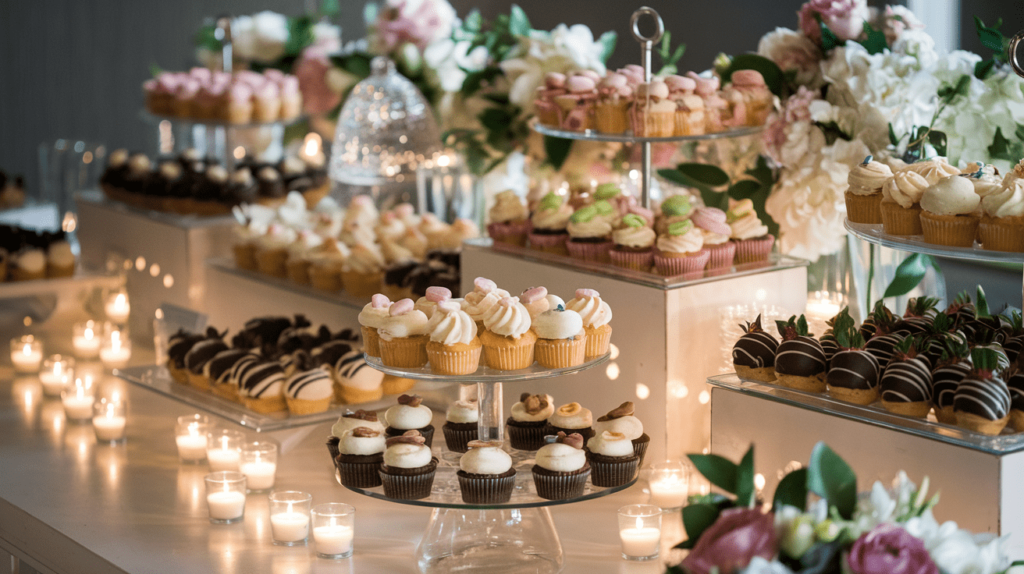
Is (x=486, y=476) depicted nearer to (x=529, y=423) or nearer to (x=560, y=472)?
(x=560, y=472)

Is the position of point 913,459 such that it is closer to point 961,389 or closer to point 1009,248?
point 961,389

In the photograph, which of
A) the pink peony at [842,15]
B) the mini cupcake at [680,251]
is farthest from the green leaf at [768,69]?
the mini cupcake at [680,251]

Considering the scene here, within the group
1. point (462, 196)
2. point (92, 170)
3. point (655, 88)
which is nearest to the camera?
point (655, 88)

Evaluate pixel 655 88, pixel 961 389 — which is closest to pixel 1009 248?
pixel 961 389

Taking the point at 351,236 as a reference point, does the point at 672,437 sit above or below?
below

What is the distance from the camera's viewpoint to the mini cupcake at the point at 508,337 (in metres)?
1.81

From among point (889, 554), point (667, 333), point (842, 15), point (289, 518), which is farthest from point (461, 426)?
point (842, 15)

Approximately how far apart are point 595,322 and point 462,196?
1.67 meters

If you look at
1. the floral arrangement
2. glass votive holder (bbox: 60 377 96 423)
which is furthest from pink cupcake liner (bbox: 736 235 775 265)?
glass votive holder (bbox: 60 377 96 423)

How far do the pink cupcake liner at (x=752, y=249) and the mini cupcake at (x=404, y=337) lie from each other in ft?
2.63

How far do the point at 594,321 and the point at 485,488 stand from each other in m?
0.34

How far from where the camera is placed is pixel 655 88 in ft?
7.88

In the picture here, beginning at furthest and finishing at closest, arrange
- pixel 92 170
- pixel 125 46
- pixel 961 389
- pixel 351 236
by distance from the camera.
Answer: pixel 125 46 < pixel 92 170 < pixel 351 236 < pixel 961 389

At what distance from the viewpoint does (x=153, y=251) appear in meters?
3.68
